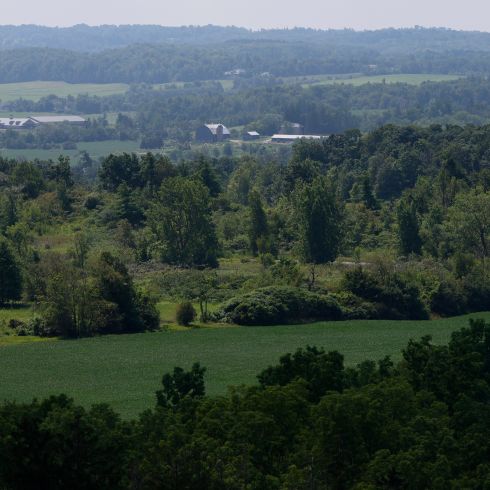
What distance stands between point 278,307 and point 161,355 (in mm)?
10304

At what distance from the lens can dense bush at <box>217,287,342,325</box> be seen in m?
59.7

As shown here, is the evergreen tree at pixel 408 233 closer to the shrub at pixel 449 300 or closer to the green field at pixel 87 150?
the shrub at pixel 449 300

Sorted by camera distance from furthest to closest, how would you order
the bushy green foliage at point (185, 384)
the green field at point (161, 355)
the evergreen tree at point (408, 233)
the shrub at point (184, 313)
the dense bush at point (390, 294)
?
the evergreen tree at point (408, 233)
the dense bush at point (390, 294)
the shrub at point (184, 313)
the green field at point (161, 355)
the bushy green foliage at point (185, 384)

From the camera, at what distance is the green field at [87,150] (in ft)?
554

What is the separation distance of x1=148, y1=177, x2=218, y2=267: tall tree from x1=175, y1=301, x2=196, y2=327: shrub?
47.6 ft

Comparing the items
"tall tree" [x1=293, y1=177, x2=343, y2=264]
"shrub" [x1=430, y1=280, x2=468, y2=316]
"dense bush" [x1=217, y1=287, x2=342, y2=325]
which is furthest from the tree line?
"tall tree" [x1=293, y1=177, x2=343, y2=264]

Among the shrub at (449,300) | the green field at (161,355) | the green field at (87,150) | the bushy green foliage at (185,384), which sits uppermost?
the bushy green foliage at (185,384)

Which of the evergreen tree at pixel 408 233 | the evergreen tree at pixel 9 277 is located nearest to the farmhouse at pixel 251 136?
the evergreen tree at pixel 408 233

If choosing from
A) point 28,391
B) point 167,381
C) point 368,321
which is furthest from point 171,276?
point 167,381

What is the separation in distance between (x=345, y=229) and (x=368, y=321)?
18635 mm

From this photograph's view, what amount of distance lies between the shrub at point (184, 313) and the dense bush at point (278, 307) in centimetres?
169

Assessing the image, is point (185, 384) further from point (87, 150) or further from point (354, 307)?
point (87, 150)

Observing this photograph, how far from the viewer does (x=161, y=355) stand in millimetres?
51156

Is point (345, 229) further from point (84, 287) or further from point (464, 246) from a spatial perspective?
point (84, 287)
